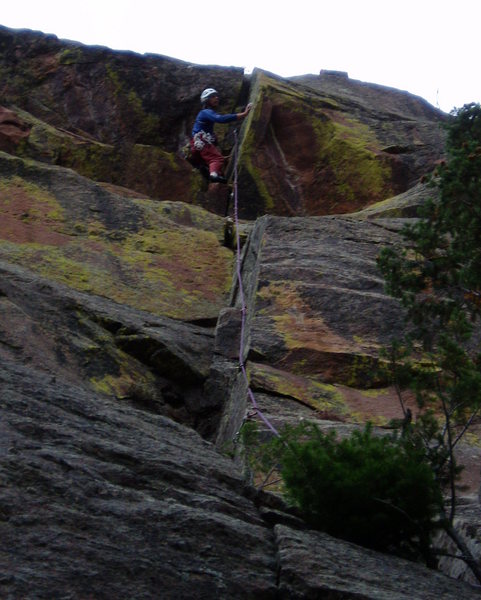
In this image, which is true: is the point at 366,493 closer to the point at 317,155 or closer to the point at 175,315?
the point at 175,315

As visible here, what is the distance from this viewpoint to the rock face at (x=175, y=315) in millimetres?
5223

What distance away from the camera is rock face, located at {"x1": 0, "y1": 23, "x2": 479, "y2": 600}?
17.1 ft

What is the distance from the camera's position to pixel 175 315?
39.9ft

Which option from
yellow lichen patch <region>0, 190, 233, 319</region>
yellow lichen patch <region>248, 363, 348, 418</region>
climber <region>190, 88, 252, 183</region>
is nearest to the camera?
yellow lichen patch <region>248, 363, 348, 418</region>

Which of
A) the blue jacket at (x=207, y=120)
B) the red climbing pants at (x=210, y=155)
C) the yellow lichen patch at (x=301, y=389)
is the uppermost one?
the blue jacket at (x=207, y=120)

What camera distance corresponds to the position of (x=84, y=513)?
207 inches

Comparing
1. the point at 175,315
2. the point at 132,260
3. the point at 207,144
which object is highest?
the point at 207,144

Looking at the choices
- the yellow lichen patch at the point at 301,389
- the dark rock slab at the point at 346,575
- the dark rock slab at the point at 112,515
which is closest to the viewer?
the dark rock slab at the point at 112,515

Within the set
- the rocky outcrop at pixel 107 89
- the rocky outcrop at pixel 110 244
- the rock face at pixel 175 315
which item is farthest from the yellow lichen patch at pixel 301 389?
the rocky outcrop at pixel 107 89

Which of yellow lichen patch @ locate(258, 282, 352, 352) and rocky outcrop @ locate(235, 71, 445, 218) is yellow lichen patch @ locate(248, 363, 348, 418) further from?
rocky outcrop @ locate(235, 71, 445, 218)

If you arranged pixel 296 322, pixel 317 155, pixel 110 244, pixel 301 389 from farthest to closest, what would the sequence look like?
pixel 317 155, pixel 110 244, pixel 296 322, pixel 301 389

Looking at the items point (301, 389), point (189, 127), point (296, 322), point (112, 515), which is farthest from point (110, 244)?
point (112, 515)

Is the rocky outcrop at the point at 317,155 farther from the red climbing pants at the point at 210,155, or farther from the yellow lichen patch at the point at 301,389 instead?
the yellow lichen patch at the point at 301,389

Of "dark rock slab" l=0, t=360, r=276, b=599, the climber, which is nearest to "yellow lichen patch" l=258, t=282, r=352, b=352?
"dark rock slab" l=0, t=360, r=276, b=599
